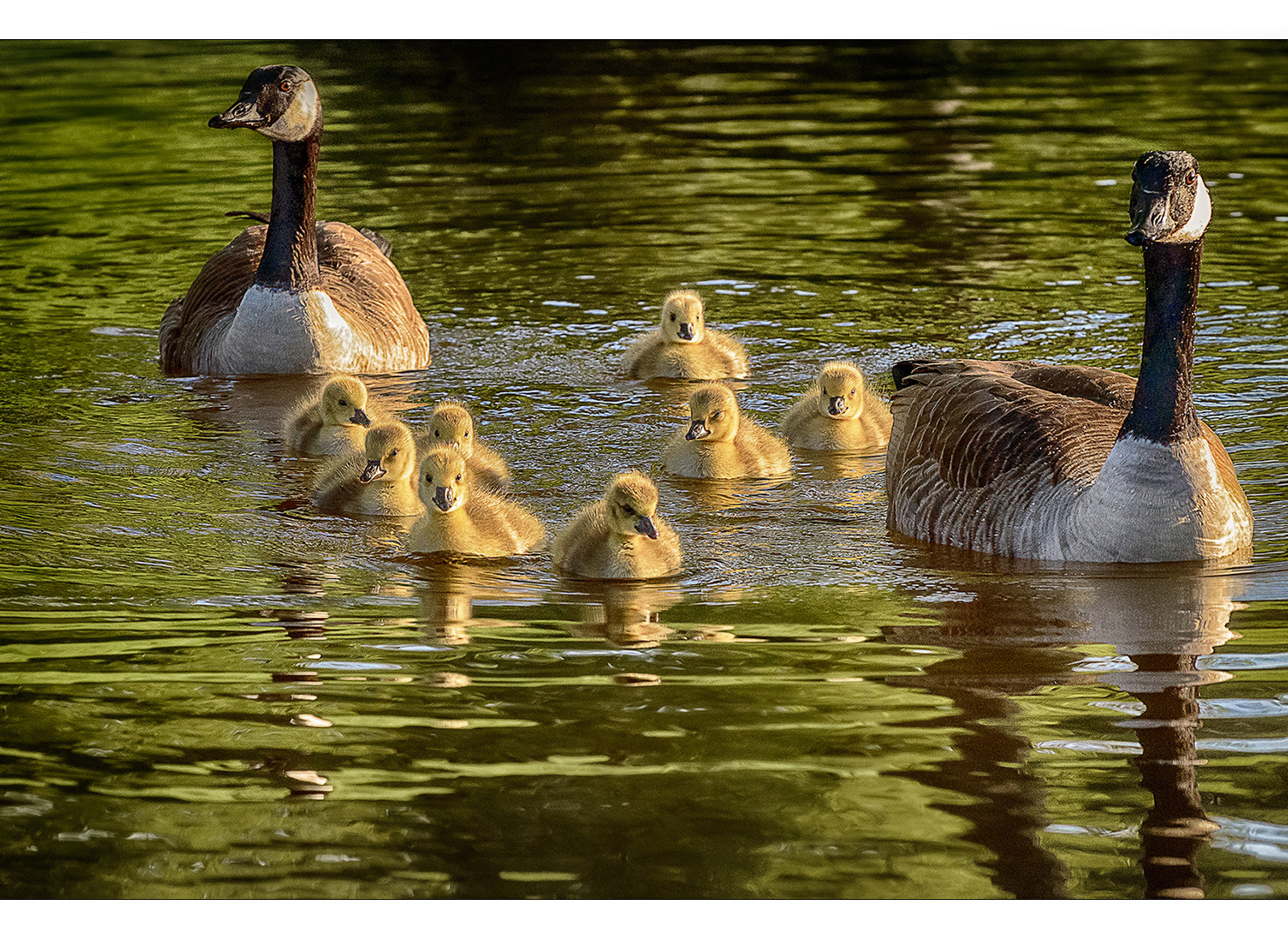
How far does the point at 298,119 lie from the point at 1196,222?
24.3 ft

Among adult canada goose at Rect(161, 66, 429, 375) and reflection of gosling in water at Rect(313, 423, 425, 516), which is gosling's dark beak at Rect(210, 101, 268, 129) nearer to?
adult canada goose at Rect(161, 66, 429, 375)

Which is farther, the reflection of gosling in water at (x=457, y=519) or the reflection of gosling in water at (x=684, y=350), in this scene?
the reflection of gosling in water at (x=684, y=350)

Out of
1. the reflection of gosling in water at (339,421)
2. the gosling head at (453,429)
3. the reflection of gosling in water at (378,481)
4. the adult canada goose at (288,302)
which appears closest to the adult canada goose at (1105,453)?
the gosling head at (453,429)

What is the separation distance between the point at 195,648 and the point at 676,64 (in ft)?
65.1

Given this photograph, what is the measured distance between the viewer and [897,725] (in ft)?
22.2

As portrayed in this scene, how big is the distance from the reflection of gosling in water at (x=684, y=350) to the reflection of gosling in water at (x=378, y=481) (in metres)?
2.94

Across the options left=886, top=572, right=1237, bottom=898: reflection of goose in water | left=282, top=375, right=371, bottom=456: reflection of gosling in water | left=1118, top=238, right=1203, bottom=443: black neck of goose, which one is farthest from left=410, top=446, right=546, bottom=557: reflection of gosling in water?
left=1118, top=238, right=1203, bottom=443: black neck of goose

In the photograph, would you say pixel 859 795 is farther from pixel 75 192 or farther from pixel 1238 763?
pixel 75 192

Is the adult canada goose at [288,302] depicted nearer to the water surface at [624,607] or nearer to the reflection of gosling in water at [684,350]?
the water surface at [624,607]

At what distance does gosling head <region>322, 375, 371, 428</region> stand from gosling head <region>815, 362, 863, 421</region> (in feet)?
8.73

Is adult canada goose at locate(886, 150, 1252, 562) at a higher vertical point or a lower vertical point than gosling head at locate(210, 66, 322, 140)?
lower

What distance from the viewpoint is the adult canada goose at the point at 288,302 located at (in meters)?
13.4

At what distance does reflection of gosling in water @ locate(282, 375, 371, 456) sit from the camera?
1098 cm

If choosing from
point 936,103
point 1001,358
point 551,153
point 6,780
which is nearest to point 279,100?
point 1001,358
